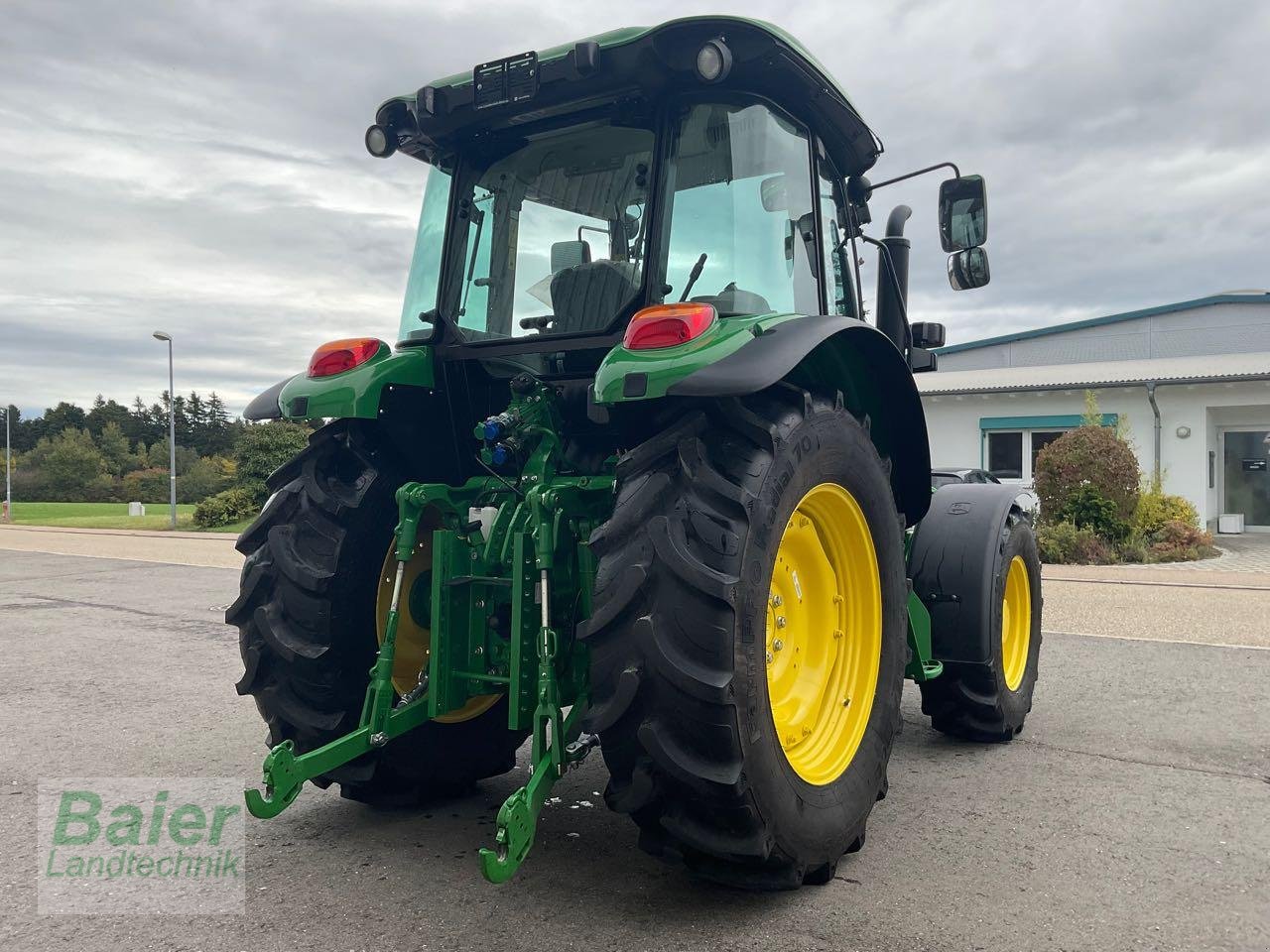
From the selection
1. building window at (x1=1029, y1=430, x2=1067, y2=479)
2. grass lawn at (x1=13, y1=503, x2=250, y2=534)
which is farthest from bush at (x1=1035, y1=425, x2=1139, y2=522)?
grass lawn at (x1=13, y1=503, x2=250, y2=534)

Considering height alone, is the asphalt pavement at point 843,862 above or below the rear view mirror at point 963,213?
below

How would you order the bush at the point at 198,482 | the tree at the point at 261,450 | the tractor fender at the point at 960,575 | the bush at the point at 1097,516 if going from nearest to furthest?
the tractor fender at the point at 960,575 → the bush at the point at 1097,516 → the tree at the point at 261,450 → the bush at the point at 198,482

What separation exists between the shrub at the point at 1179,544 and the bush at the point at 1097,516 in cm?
54

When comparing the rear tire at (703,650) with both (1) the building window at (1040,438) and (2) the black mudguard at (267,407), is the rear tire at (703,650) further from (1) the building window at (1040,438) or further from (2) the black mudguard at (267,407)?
(1) the building window at (1040,438)

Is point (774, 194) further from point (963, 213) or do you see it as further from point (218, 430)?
point (218, 430)

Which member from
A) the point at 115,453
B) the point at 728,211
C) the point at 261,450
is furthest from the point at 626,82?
the point at 115,453

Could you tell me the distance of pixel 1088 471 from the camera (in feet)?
50.6

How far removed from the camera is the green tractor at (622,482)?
2.70 meters

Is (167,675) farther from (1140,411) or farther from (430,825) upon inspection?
(1140,411)

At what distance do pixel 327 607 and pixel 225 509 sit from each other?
88.6 feet

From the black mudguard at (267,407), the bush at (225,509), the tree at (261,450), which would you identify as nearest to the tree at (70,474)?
the tree at (261,450)

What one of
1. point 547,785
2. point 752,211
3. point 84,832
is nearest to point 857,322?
point 752,211

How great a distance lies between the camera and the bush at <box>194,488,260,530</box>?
2817 centimetres

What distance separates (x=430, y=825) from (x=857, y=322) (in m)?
2.40
